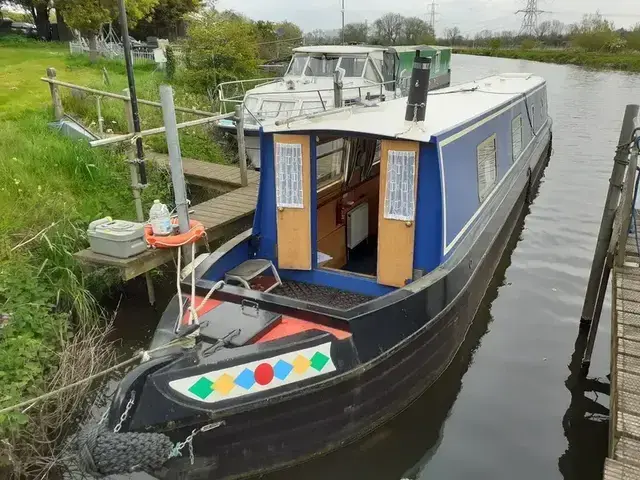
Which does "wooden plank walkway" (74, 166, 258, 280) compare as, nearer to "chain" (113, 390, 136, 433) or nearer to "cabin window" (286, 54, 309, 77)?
"chain" (113, 390, 136, 433)

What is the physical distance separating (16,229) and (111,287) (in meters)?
1.24

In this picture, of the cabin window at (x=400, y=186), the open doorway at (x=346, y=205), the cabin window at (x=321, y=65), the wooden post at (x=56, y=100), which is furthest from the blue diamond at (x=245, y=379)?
the cabin window at (x=321, y=65)

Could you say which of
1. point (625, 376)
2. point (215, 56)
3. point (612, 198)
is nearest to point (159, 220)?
point (625, 376)

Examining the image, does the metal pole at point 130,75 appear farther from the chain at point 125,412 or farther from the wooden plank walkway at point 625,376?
the wooden plank walkway at point 625,376

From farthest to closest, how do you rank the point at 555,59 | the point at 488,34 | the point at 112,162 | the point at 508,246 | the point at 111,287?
1. the point at 488,34
2. the point at 555,59
3. the point at 508,246
4. the point at 112,162
5. the point at 111,287

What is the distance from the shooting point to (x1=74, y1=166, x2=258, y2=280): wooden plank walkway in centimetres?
566

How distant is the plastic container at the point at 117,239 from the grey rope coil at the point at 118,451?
244 centimetres

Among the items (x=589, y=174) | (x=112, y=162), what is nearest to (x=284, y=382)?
(x=112, y=162)

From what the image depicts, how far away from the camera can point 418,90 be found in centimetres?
470

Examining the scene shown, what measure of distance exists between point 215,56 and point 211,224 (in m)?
10.1

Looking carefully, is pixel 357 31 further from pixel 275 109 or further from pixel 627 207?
→ pixel 627 207

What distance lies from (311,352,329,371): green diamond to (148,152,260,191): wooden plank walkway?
4789 mm

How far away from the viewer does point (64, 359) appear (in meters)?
4.60

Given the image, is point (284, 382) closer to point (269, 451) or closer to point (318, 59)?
point (269, 451)
